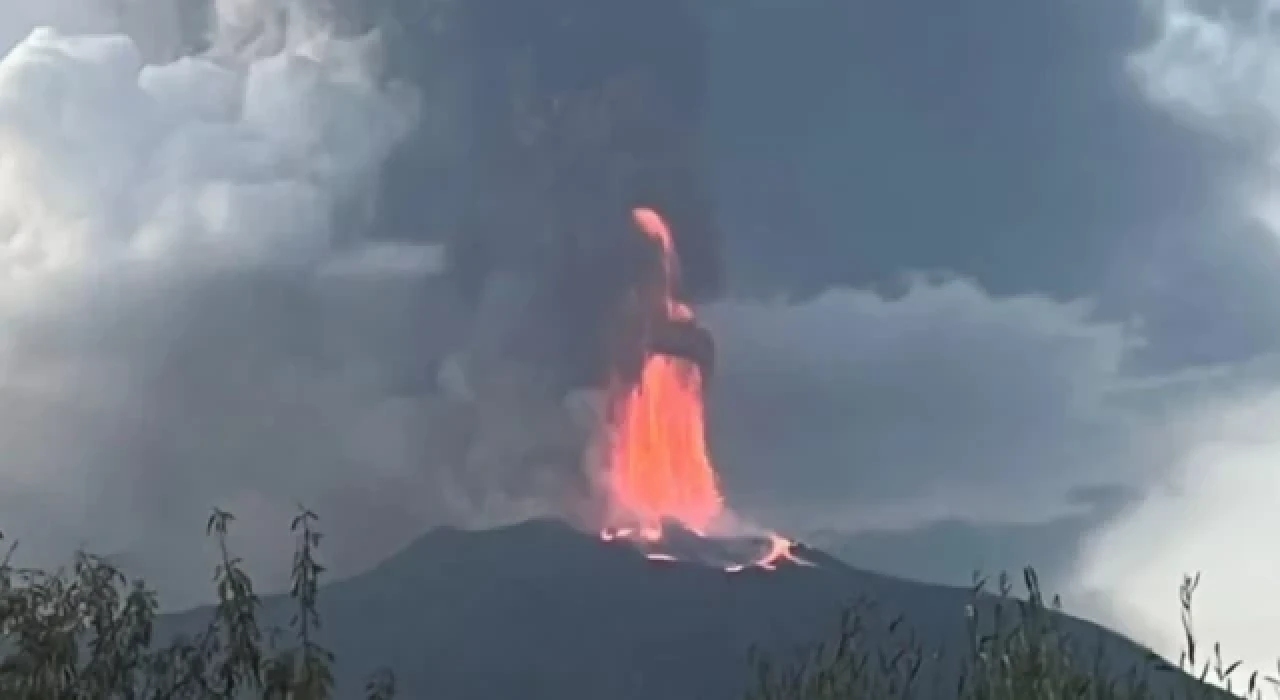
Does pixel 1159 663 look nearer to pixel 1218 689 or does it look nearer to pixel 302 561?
pixel 1218 689

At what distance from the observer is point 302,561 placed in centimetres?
1962

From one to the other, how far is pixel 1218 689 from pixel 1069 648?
2.15 meters

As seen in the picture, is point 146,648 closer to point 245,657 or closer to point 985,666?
point 245,657

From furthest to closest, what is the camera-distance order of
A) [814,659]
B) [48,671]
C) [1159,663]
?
[814,659]
[48,671]
[1159,663]

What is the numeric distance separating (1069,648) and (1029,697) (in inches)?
57.8

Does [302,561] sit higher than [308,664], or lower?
higher

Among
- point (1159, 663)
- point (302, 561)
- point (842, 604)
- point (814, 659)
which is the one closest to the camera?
point (1159, 663)

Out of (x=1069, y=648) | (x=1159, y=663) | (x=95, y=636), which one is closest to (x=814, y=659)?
(x=1069, y=648)

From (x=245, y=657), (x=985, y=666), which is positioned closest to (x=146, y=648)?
(x=245, y=657)

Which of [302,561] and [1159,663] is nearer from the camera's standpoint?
[1159,663]

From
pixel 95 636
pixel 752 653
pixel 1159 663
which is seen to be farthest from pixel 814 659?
pixel 95 636

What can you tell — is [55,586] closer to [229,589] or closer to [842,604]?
[229,589]

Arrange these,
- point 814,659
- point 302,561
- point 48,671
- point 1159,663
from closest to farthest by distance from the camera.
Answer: point 1159,663 < point 48,671 < point 302,561 < point 814,659

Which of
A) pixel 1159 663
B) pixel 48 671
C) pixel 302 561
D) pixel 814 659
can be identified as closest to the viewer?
pixel 1159 663
